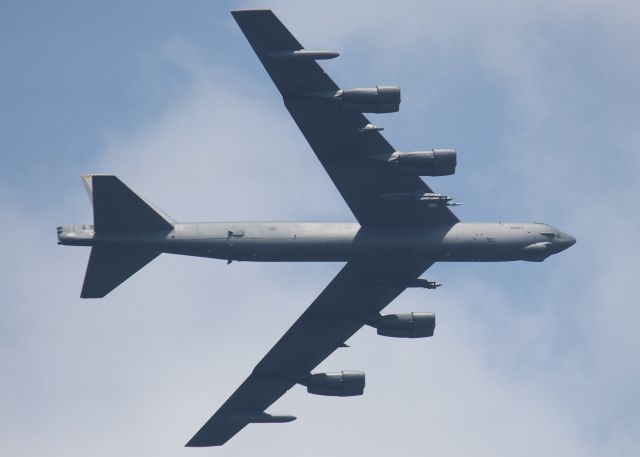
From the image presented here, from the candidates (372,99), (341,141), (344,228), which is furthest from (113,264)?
(372,99)

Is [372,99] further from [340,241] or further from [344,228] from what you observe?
[340,241]

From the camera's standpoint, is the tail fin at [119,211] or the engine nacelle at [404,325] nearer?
the tail fin at [119,211]

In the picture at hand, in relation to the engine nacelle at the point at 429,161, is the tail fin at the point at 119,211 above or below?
below

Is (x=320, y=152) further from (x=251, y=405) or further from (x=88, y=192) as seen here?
(x=251, y=405)

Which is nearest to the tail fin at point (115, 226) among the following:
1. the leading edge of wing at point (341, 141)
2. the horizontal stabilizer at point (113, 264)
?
the horizontal stabilizer at point (113, 264)

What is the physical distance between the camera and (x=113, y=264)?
250 feet

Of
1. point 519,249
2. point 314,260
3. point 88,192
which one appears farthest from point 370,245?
point 88,192

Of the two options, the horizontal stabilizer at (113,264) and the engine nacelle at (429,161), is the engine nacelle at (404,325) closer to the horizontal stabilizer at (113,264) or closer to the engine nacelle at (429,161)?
the engine nacelle at (429,161)

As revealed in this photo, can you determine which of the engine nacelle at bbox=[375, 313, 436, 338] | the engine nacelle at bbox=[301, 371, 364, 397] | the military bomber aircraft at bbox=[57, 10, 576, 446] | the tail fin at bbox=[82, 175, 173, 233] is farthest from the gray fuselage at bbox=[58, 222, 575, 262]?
the engine nacelle at bbox=[301, 371, 364, 397]

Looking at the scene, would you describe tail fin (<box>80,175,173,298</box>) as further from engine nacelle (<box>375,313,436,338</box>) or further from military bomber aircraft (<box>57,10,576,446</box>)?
engine nacelle (<box>375,313,436,338</box>)

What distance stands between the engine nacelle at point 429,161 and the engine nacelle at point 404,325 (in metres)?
10.7

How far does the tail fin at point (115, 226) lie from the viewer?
2901 inches

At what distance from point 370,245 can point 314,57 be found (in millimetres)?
10625

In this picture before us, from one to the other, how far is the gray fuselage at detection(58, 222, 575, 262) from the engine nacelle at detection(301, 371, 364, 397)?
393 inches
